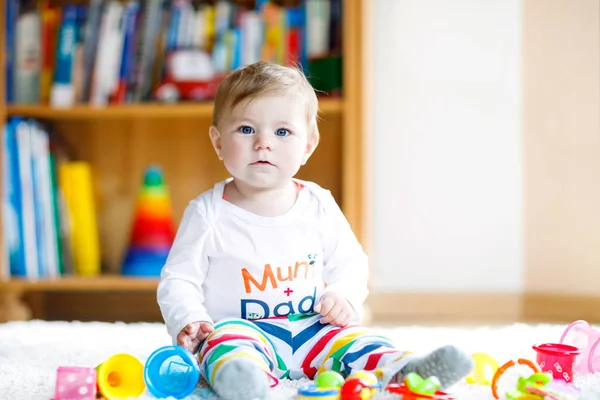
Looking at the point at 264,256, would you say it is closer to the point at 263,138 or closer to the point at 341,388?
the point at 263,138

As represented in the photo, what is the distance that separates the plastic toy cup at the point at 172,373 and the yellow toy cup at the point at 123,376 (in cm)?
2

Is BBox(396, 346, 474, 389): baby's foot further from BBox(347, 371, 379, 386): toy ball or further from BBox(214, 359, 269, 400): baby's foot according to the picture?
BBox(214, 359, 269, 400): baby's foot

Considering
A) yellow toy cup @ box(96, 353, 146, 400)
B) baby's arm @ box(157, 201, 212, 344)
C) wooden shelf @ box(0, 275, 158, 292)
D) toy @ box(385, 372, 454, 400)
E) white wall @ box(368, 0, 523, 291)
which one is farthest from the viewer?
white wall @ box(368, 0, 523, 291)

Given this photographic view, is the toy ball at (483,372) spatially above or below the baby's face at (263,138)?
below

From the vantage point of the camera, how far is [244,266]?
1.05 m

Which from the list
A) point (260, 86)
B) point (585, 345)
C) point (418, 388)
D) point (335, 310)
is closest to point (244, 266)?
point (335, 310)

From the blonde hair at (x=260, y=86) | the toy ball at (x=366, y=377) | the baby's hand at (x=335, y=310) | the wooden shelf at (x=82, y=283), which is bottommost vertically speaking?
the wooden shelf at (x=82, y=283)

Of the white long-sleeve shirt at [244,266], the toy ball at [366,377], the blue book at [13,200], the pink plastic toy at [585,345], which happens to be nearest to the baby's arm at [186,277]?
the white long-sleeve shirt at [244,266]

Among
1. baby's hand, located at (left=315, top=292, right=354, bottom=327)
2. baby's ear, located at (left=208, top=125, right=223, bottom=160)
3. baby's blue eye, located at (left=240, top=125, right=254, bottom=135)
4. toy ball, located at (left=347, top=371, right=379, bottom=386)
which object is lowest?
toy ball, located at (left=347, top=371, right=379, bottom=386)

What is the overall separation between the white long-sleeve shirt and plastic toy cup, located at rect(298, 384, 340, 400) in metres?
0.21

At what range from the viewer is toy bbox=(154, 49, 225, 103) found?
1.87 m

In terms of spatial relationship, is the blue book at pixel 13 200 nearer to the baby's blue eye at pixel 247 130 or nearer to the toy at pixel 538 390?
the baby's blue eye at pixel 247 130

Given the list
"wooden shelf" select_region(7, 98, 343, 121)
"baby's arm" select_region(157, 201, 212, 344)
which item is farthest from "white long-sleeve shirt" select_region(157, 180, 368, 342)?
"wooden shelf" select_region(7, 98, 343, 121)

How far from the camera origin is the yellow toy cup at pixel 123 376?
89cm
